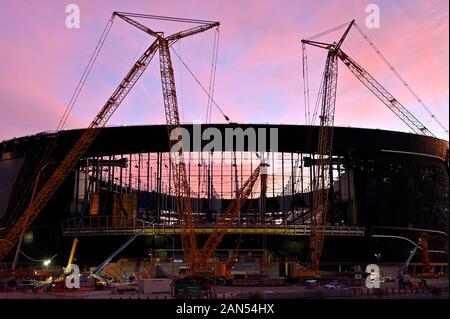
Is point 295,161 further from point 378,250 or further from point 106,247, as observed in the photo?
point 106,247

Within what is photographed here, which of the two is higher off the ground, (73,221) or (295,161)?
(295,161)

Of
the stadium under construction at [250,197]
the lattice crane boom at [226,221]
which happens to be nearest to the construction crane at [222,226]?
the lattice crane boom at [226,221]

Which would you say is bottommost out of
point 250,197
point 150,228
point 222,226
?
point 150,228

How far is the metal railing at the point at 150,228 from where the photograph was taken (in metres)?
102

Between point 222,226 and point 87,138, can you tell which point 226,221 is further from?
point 87,138

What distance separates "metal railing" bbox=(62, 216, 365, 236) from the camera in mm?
101625

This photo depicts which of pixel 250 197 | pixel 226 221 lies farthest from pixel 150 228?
pixel 250 197

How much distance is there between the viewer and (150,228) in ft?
338

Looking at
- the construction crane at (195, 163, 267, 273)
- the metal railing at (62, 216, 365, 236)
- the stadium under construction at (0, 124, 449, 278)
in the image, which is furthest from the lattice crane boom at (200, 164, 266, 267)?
the stadium under construction at (0, 124, 449, 278)

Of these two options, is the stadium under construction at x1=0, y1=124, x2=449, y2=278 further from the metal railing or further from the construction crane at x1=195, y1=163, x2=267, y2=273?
the construction crane at x1=195, y1=163, x2=267, y2=273

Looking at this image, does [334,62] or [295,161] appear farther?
[295,161]

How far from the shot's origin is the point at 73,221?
108938 millimetres

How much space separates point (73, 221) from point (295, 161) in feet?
153
